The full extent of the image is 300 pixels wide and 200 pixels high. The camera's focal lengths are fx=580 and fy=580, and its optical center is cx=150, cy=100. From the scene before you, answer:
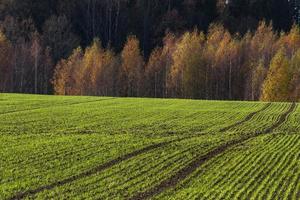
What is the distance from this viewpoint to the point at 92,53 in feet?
406

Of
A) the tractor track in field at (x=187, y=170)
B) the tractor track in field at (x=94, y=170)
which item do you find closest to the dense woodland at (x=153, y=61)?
the tractor track in field at (x=187, y=170)

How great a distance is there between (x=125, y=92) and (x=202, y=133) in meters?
74.4

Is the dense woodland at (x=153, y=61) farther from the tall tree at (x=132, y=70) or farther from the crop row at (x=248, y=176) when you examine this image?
the crop row at (x=248, y=176)

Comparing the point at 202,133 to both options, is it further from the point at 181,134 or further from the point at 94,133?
the point at 94,133

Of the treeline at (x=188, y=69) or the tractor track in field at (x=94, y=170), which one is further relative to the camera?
the treeline at (x=188, y=69)

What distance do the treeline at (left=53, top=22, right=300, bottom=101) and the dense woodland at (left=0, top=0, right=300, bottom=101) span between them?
0.20 meters

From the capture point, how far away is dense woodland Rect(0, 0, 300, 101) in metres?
112

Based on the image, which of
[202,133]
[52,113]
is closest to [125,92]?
[52,113]

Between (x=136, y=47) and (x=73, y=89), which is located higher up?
(x=136, y=47)

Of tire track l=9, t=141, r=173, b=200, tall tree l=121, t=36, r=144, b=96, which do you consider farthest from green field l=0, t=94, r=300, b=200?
tall tree l=121, t=36, r=144, b=96

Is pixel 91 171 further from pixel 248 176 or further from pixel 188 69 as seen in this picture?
pixel 188 69

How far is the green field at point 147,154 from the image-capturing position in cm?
2816

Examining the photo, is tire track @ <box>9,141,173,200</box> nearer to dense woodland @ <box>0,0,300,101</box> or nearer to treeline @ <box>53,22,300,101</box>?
dense woodland @ <box>0,0,300,101</box>

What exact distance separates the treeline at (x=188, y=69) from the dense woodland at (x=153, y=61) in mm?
197
